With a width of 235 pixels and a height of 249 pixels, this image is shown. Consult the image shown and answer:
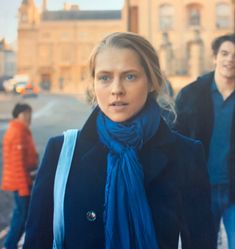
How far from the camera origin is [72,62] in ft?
6.26

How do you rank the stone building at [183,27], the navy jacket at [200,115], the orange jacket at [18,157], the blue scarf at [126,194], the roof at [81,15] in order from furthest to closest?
the orange jacket at [18,157] < the stone building at [183,27] < the roof at [81,15] < the navy jacket at [200,115] < the blue scarf at [126,194]

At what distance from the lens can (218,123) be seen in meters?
1.59

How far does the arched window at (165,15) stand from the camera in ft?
6.38

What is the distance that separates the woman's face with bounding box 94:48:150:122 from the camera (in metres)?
0.98

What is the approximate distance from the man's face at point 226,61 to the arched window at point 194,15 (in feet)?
1.20

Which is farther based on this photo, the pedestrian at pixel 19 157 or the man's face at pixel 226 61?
the pedestrian at pixel 19 157

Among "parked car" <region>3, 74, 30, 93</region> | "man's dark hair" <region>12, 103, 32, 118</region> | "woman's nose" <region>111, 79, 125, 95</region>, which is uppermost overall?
"parked car" <region>3, 74, 30, 93</region>

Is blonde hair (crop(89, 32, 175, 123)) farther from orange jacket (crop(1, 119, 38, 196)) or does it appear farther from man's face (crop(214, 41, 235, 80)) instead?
orange jacket (crop(1, 119, 38, 196))

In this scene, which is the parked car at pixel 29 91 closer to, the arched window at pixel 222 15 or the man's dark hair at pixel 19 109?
the man's dark hair at pixel 19 109

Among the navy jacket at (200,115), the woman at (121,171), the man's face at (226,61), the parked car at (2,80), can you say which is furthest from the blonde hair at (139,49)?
the parked car at (2,80)

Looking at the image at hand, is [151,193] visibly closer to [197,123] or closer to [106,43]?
[106,43]

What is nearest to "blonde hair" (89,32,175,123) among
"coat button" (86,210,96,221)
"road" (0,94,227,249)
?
"coat button" (86,210,96,221)

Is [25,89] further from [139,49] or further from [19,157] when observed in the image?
[139,49]

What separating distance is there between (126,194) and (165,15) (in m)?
1.18
